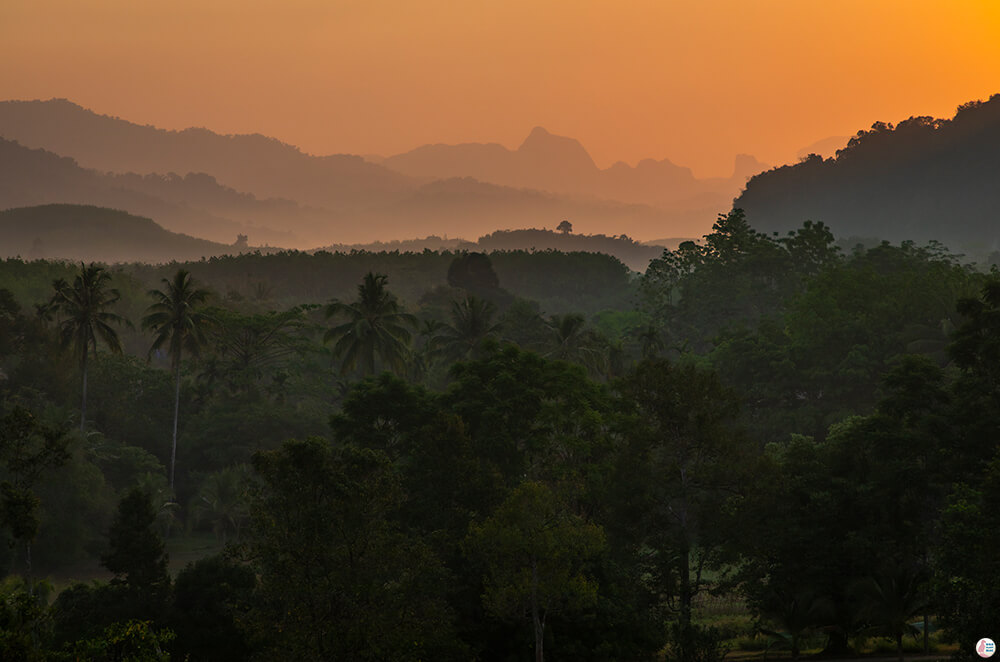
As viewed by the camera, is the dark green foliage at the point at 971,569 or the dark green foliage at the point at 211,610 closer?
the dark green foliage at the point at 971,569

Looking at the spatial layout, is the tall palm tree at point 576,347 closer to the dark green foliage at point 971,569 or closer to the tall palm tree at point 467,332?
the tall palm tree at point 467,332

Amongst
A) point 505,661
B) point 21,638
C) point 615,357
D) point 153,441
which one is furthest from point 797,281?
point 21,638

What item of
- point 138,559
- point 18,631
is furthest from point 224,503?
point 18,631

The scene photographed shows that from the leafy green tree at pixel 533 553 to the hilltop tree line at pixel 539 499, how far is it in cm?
10

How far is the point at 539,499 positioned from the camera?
29.5 meters

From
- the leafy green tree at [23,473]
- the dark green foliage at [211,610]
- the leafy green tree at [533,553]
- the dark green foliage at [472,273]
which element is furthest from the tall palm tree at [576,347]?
the dark green foliage at [472,273]

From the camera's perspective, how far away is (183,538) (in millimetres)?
63719

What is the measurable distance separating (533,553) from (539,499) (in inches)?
68.8

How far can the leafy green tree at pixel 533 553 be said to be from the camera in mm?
29250

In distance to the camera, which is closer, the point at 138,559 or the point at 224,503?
the point at 138,559

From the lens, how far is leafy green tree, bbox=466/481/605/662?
29.2 meters

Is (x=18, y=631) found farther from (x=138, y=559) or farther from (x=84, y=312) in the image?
(x=84, y=312)

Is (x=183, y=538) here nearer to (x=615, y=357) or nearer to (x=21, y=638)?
(x=615, y=357)

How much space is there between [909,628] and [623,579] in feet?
34.5
